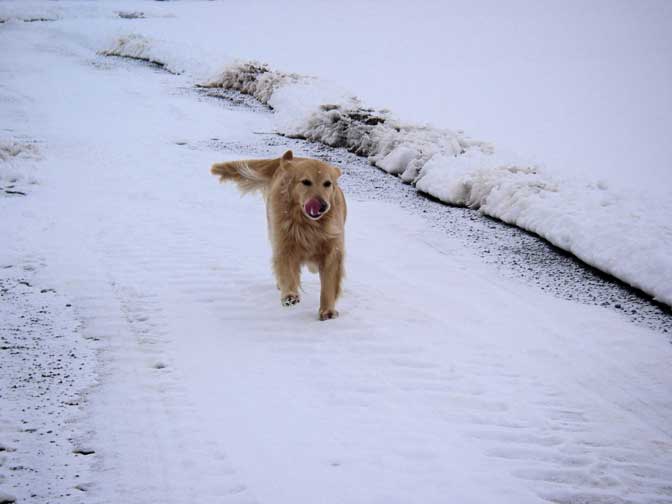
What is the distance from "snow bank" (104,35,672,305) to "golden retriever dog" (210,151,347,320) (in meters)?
3.10

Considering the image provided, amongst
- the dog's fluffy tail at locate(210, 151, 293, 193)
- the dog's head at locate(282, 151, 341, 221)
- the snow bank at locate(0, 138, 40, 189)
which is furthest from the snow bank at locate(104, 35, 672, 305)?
the snow bank at locate(0, 138, 40, 189)

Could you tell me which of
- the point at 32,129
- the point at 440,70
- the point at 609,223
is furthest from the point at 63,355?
the point at 440,70

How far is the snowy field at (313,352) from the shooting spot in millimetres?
2779

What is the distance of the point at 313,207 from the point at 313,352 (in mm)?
1201

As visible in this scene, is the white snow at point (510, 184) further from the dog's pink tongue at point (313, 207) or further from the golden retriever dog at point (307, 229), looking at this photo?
the dog's pink tongue at point (313, 207)

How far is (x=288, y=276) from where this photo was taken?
475cm

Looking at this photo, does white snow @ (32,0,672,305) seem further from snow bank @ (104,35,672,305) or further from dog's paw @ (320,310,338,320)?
dog's paw @ (320,310,338,320)

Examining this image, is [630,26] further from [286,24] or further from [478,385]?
[478,385]

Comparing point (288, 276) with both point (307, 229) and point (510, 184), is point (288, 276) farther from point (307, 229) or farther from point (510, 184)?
point (510, 184)

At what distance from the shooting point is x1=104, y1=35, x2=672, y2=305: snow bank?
5852mm

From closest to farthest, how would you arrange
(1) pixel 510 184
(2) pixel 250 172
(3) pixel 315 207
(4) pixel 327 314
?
1. (3) pixel 315 207
2. (4) pixel 327 314
3. (2) pixel 250 172
4. (1) pixel 510 184

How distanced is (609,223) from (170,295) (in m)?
4.85

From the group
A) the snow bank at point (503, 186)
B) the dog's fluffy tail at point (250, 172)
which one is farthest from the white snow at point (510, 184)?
the dog's fluffy tail at point (250, 172)

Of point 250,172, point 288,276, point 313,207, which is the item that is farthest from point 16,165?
point 313,207
